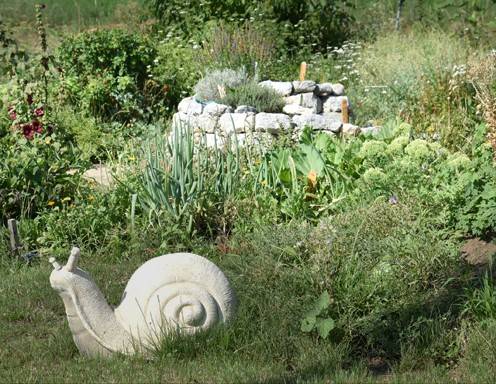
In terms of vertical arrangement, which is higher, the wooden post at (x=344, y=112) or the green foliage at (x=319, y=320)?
the green foliage at (x=319, y=320)

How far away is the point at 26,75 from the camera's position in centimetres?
1062

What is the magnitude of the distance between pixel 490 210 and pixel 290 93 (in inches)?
158

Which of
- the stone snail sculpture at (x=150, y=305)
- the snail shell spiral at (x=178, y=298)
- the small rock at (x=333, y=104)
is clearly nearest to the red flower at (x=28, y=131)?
the small rock at (x=333, y=104)

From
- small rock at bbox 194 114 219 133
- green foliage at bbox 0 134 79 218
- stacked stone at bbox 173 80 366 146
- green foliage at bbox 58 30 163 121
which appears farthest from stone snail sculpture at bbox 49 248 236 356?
green foliage at bbox 58 30 163 121

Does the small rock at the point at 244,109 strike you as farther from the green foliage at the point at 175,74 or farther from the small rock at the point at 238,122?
the green foliage at the point at 175,74

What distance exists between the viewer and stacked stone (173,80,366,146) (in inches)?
343

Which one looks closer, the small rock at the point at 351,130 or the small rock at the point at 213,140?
the small rock at the point at 213,140

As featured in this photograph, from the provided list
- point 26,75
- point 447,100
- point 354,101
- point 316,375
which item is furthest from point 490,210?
point 26,75

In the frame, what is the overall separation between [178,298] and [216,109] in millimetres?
4693

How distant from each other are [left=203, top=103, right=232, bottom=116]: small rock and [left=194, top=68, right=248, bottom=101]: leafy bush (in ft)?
1.16

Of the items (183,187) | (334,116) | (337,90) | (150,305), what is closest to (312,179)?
(183,187)

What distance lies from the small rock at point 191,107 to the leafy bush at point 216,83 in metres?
0.12

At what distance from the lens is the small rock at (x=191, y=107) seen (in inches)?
369

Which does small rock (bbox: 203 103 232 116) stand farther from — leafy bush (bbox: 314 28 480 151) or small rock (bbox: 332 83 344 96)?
leafy bush (bbox: 314 28 480 151)
